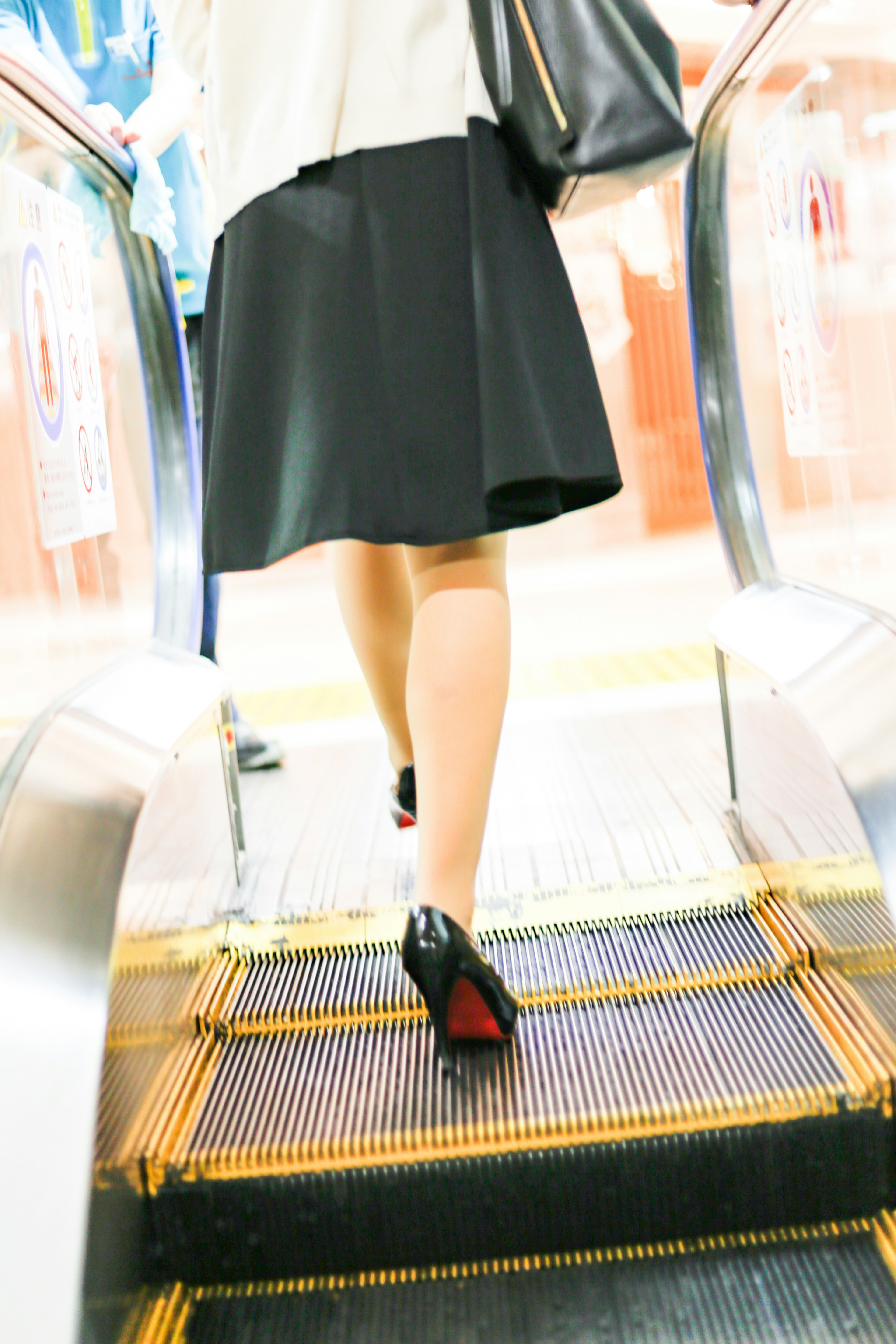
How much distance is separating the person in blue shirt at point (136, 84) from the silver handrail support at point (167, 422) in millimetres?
57

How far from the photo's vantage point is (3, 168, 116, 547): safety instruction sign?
137cm

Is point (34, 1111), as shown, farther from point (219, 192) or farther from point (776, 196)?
point (776, 196)

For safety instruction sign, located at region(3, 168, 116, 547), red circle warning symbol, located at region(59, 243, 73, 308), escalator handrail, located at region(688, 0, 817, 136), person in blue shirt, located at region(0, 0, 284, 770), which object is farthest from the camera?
person in blue shirt, located at region(0, 0, 284, 770)

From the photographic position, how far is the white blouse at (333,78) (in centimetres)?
105

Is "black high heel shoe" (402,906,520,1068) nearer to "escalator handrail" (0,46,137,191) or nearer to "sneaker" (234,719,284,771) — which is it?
"escalator handrail" (0,46,137,191)

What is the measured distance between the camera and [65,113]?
1.42 m

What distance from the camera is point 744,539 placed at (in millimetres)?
1816

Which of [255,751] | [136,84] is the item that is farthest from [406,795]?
[136,84]

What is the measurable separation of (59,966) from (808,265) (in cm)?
121

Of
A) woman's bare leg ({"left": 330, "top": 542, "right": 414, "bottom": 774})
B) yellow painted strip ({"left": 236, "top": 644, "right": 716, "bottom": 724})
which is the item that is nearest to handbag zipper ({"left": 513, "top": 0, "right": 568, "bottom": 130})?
woman's bare leg ({"left": 330, "top": 542, "right": 414, "bottom": 774})

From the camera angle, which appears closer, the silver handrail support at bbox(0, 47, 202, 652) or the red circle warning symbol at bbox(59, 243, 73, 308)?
the red circle warning symbol at bbox(59, 243, 73, 308)

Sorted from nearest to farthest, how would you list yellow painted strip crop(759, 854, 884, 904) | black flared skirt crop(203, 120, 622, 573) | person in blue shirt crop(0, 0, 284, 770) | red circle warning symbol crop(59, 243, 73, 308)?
yellow painted strip crop(759, 854, 884, 904) < black flared skirt crop(203, 120, 622, 573) < red circle warning symbol crop(59, 243, 73, 308) < person in blue shirt crop(0, 0, 284, 770)

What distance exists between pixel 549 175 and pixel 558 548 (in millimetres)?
6465

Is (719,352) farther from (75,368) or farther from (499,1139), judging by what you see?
(499,1139)
